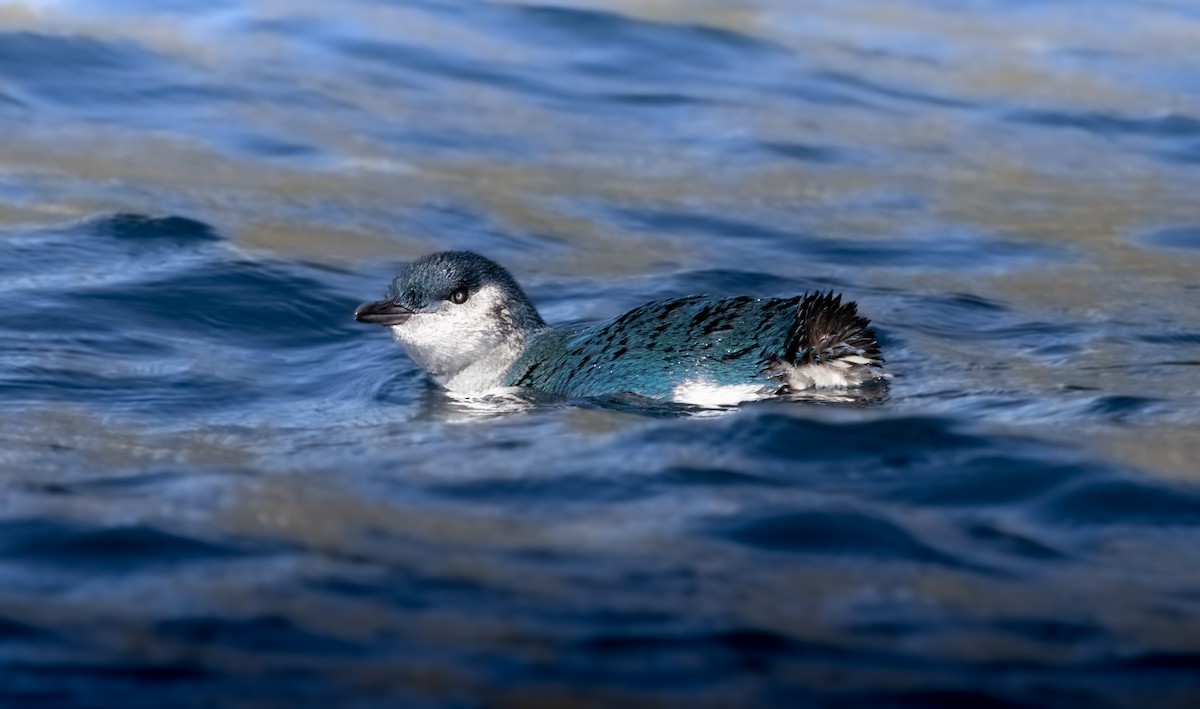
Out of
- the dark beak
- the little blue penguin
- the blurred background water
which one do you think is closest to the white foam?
the little blue penguin

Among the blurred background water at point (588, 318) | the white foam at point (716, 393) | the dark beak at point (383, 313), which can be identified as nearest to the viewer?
the blurred background water at point (588, 318)

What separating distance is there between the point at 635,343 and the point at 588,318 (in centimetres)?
213

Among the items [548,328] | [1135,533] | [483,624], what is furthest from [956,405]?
[483,624]

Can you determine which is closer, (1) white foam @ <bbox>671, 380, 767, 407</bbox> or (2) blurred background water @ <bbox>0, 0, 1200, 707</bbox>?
(2) blurred background water @ <bbox>0, 0, 1200, 707</bbox>

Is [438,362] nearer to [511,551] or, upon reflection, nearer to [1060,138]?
[511,551]

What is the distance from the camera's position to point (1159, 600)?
4.89 metres

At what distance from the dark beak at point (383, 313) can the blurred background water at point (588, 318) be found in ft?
1.16

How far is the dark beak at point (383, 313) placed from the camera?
24.6 ft

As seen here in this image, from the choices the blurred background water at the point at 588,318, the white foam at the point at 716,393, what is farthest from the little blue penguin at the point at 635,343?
the blurred background water at the point at 588,318

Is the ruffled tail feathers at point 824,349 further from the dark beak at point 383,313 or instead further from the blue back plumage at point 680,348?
the dark beak at point 383,313

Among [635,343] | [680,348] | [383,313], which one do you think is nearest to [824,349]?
[680,348]

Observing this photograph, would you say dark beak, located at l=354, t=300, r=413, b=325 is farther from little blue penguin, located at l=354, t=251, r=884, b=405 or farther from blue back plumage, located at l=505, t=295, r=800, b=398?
blue back plumage, located at l=505, t=295, r=800, b=398

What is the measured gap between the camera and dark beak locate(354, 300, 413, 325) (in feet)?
24.6

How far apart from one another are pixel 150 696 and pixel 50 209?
6557 millimetres
